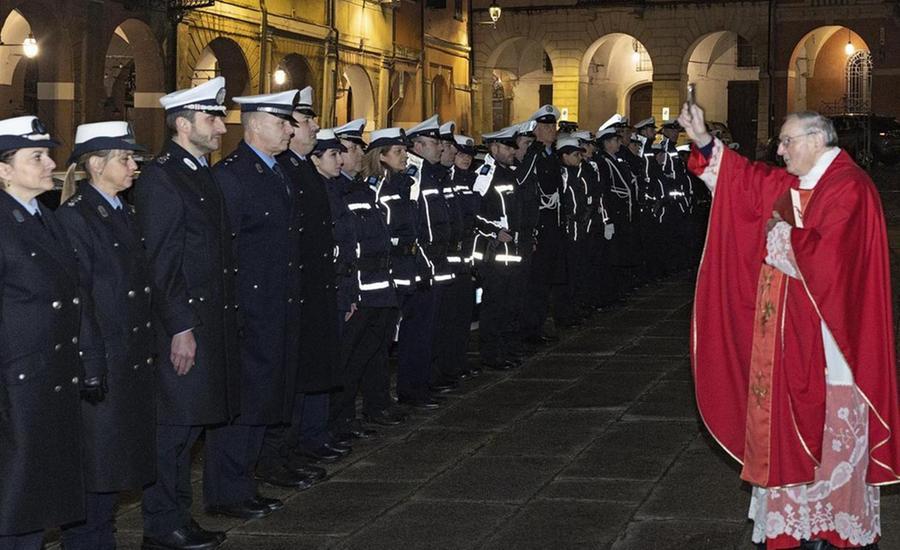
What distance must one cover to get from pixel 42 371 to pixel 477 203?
21.5 feet

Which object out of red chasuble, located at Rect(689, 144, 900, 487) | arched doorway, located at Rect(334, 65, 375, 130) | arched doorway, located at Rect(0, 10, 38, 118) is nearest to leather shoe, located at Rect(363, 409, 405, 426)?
red chasuble, located at Rect(689, 144, 900, 487)

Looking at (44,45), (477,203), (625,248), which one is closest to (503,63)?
(44,45)

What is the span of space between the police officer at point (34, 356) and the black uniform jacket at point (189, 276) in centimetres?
91

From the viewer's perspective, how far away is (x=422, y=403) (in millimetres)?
10391

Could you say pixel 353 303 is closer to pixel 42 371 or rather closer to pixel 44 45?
pixel 42 371

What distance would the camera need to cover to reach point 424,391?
10500 mm

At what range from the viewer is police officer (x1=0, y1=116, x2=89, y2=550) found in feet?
17.4

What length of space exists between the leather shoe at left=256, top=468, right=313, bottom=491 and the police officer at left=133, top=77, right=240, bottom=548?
109cm

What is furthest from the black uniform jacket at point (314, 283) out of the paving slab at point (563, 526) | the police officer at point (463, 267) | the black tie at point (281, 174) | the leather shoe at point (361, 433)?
the police officer at point (463, 267)

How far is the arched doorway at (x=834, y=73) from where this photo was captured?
46500 mm

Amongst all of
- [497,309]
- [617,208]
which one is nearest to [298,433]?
[497,309]

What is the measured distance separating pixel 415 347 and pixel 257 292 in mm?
3222

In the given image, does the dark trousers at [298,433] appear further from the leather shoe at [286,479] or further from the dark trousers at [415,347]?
the dark trousers at [415,347]

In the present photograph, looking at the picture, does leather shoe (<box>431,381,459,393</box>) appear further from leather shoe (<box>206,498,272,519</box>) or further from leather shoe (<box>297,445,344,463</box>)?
leather shoe (<box>206,498,272,519</box>)
